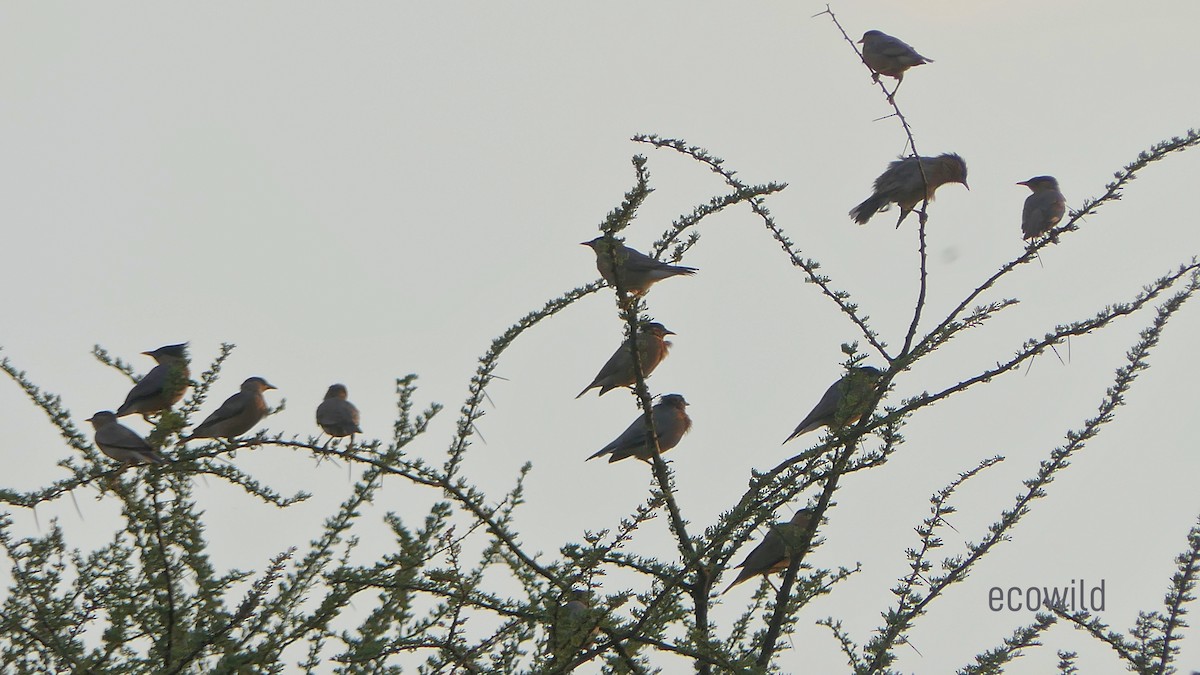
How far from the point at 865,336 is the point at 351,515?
6.84ft

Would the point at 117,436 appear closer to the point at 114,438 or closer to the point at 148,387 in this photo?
the point at 114,438

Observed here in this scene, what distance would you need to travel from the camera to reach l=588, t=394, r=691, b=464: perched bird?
8258 mm

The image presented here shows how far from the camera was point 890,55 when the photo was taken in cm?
945

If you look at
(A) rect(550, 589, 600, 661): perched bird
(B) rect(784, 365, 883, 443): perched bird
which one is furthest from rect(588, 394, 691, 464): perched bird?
(A) rect(550, 589, 600, 661): perched bird

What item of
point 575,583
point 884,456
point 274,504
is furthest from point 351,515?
point 884,456

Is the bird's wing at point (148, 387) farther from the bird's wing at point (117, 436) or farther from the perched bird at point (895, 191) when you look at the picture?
the perched bird at point (895, 191)

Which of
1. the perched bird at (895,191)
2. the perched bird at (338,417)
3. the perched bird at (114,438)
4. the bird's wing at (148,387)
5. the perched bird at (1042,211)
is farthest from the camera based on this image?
the perched bird at (1042,211)

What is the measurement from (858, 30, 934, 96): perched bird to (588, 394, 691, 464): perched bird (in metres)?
2.96

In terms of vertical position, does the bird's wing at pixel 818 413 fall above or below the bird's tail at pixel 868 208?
below

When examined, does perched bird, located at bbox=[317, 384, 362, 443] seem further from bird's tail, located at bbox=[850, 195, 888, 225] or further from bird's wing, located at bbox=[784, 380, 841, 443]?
bird's tail, located at bbox=[850, 195, 888, 225]

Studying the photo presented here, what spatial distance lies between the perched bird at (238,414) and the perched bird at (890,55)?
5.05 meters

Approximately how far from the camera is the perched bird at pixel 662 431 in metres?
8.26

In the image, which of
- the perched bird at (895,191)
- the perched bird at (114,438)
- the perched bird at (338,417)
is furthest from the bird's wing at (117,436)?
the perched bird at (895,191)

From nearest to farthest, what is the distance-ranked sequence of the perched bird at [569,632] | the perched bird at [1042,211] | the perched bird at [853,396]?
1. the perched bird at [569,632]
2. the perched bird at [853,396]
3. the perched bird at [1042,211]
